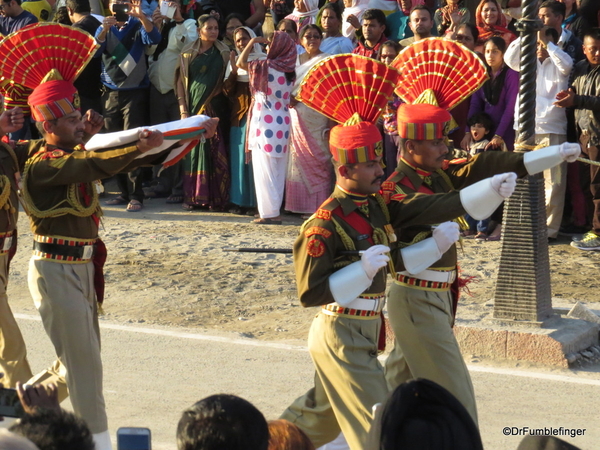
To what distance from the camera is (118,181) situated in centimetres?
1174

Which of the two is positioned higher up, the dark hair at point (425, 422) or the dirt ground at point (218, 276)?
the dark hair at point (425, 422)

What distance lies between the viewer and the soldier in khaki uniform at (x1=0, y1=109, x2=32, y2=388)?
563 centimetres

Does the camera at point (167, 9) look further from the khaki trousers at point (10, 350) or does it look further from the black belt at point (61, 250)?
the black belt at point (61, 250)

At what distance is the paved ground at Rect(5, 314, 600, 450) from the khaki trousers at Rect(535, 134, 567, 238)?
3367mm

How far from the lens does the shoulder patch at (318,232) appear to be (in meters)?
4.70

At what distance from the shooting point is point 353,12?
11.2 meters

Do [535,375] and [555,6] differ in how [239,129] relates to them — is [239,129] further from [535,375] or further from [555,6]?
[535,375]

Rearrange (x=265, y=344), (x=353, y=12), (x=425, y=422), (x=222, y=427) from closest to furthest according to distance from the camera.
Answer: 1. (x=425, y=422)
2. (x=222, y=427)
3. (x=265, y=344)
4. (x=353, y=12)

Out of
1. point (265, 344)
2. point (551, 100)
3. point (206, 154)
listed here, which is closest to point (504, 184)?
point (265, 344)

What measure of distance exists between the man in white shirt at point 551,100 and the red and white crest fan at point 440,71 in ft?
13.1

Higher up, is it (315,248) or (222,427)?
(315,248)

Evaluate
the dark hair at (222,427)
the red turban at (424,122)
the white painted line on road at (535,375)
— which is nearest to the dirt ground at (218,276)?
the white painted line on road at (535,375)

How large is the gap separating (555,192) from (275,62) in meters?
3.12

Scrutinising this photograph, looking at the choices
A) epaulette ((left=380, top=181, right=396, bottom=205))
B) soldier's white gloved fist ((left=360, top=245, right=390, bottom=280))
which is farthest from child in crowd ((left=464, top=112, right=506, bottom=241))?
soldier's white gloved fist ((left=360, top=245, right=390, bottom=280))
